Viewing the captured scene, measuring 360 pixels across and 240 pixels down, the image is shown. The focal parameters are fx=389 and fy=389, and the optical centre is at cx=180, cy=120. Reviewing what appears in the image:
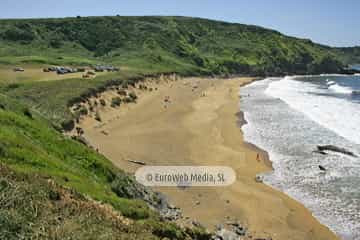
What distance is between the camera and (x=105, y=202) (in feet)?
38.8

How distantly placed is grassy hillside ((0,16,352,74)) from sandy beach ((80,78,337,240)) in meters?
33.8

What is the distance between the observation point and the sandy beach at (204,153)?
17.8m

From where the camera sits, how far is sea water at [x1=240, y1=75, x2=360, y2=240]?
62.4ft

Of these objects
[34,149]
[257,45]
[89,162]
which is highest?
[257,45]

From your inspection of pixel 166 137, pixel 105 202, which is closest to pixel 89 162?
pixel 105 202

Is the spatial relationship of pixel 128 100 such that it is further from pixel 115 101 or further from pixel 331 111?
pixel 331 111

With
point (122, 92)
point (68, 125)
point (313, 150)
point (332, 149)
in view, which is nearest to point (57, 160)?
point (68, 125)

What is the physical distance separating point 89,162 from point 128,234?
28.3ft

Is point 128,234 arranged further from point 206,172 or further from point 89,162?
point 206,172

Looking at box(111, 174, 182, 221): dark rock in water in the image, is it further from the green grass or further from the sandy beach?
the sandy beach

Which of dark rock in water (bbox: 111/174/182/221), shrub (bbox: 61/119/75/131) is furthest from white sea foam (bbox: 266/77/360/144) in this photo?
shrub (bbox: 61/119/75/131)

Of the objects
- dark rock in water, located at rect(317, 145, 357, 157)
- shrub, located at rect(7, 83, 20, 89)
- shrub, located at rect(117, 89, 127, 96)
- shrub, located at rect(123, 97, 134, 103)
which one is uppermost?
shrub, located at rect(7, 83, 20, 89)

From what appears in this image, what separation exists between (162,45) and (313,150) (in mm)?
90388

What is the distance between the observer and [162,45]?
114 meters
